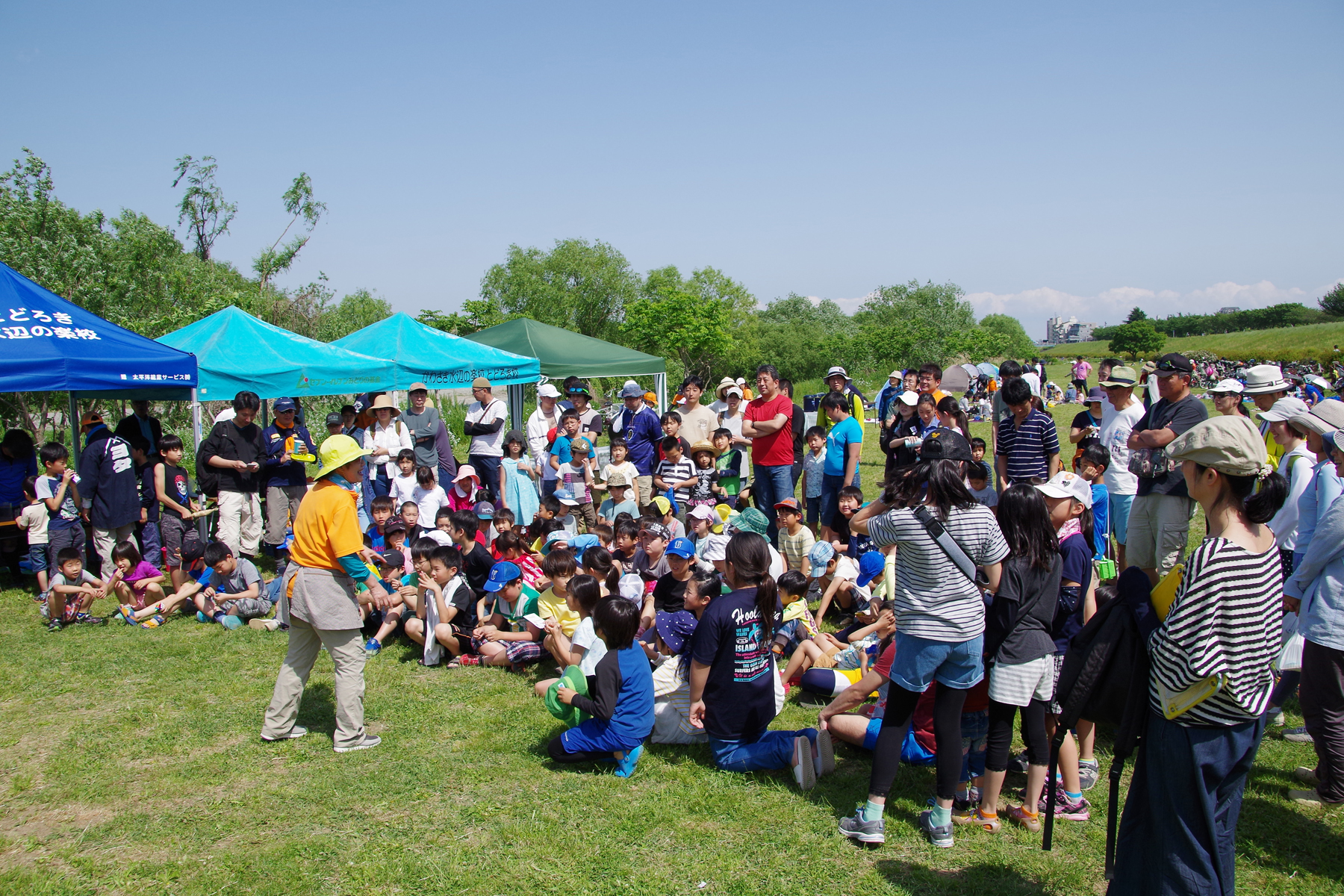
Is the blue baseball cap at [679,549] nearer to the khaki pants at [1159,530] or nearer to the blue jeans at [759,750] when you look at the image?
the blue jeans at [759,750]

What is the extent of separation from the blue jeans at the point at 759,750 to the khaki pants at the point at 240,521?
578cm

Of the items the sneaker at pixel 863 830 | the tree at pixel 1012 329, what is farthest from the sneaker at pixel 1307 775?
the tree at pixel 1012 329

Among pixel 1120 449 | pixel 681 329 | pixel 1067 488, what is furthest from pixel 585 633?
pixel 681 329

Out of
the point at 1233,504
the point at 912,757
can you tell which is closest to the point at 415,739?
the point at 912,757

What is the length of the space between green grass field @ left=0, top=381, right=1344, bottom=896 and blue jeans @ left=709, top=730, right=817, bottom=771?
0.08 m

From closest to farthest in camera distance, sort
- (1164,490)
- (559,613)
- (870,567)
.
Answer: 1. (1164,490)
2. (559,613)
3. (870,567)

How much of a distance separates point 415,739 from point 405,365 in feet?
19.5

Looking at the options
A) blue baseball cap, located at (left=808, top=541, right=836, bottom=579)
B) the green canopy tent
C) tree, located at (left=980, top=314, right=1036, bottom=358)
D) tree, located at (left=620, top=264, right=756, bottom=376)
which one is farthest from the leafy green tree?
tree, located at (left=980, top=314, right=1036, bottom=358)

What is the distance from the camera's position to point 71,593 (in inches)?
266

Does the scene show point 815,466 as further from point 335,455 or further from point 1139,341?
point 1139,341

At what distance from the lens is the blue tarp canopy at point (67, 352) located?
22.0 ft

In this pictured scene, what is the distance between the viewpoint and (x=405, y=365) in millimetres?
9617

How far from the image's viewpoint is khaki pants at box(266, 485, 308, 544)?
26.0ft

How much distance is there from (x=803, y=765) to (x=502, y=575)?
2.81 metres
